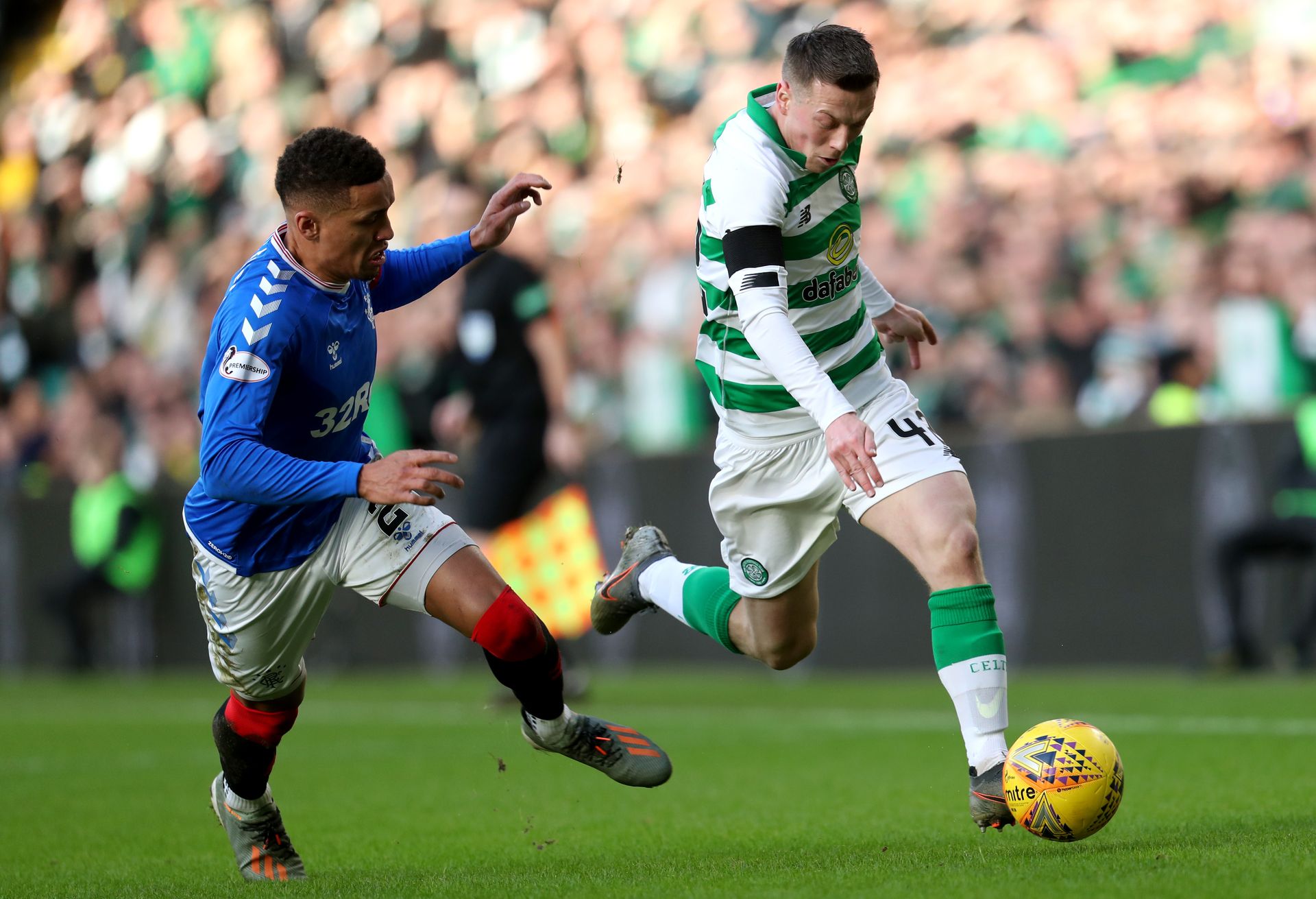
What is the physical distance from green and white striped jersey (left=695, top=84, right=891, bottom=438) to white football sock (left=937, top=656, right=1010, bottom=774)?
2.97ft

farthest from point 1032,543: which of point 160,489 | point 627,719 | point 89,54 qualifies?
point 89,54

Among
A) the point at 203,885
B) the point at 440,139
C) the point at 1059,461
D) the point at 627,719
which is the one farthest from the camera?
the point at 440,139

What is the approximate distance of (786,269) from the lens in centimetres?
493

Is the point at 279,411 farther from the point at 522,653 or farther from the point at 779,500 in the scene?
the point at 779,500

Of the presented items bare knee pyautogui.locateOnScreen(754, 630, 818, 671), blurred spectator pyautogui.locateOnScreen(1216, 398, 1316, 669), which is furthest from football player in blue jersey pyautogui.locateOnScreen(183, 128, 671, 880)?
blurred spectator pyautogui.locateOnScreen(1216, 398, 1316, 669)

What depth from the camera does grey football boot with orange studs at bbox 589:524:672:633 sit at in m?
6.18

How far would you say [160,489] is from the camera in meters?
15.8

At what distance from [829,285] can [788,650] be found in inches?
47.9

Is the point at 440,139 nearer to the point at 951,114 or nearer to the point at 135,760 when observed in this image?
the point at 951,114

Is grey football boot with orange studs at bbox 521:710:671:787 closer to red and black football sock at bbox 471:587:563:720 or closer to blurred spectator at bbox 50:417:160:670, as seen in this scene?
red and black football sock at bbox 471:587:563:720

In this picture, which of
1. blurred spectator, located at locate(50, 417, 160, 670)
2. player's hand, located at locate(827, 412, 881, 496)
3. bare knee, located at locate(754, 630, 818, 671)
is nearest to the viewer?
player's hand, located at locate(827, 412, 881, 496)

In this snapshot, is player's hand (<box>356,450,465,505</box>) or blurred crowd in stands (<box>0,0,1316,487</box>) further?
blurred crowd in stands (<box>0,0,1316,487</box>)

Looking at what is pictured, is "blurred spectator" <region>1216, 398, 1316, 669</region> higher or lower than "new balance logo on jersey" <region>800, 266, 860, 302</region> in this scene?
lower

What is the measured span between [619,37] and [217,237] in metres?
5.44
